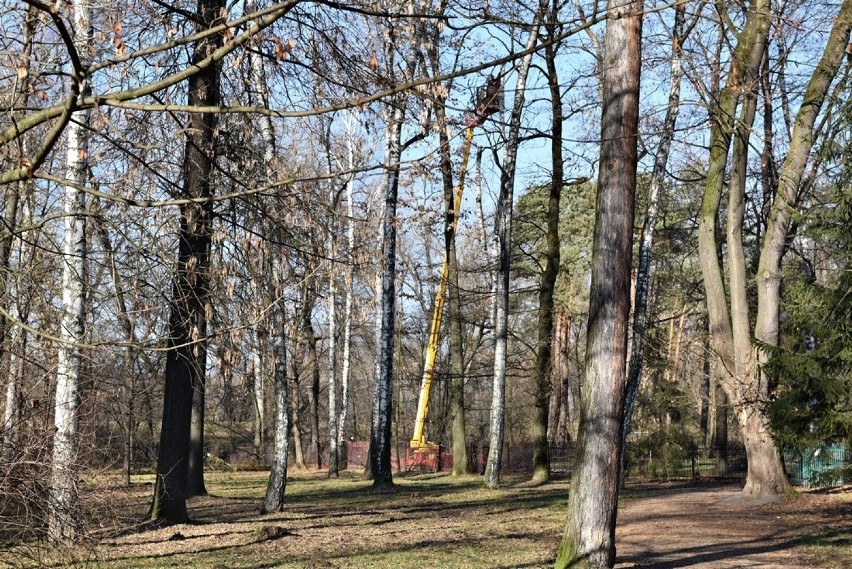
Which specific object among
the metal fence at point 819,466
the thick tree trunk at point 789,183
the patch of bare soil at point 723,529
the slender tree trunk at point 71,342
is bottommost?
the patch of bare soil at point 723,529

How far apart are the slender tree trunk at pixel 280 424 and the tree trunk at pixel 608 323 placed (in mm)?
4942

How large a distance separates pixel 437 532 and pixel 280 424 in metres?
2.89

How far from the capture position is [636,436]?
26.4 metres

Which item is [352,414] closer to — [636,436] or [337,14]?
[636,436]

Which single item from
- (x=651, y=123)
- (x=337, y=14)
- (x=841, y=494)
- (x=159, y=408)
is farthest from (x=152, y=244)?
(x=159, y=408)

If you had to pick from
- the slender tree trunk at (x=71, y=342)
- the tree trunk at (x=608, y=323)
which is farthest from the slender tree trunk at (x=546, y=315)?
the slender tree trunk at (x=71, y=342)

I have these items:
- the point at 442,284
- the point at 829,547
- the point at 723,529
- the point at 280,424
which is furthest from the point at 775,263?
the point at 280,424

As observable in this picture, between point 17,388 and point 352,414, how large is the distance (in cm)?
4509

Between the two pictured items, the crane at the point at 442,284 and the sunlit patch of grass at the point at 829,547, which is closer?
the crane at the point at 442,284

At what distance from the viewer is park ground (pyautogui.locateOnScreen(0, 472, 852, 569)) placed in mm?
9398

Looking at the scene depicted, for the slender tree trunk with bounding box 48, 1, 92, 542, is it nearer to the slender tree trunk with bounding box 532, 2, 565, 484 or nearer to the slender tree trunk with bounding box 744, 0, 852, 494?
the slender tree trunk with bounding box 744, 0, 852, 494

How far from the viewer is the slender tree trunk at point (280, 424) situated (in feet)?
42.9

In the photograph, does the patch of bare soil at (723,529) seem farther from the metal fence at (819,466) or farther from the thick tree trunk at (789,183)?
the thick tree trunk at (789,183)

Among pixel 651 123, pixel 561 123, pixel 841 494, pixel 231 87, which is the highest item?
pixel 561 123
